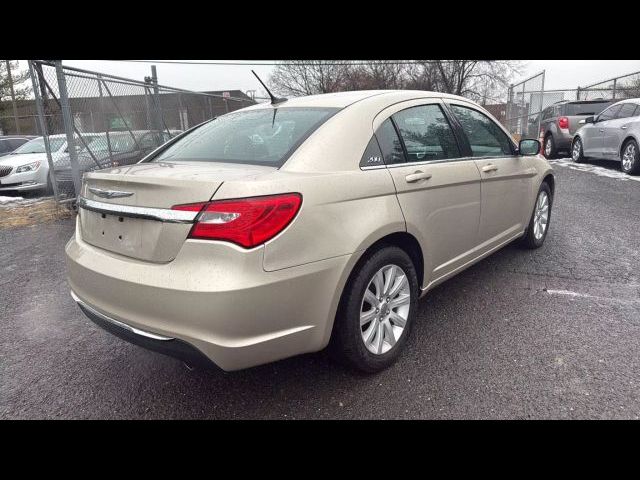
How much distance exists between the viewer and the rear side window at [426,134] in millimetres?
2871

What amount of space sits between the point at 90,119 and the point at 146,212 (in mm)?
6488

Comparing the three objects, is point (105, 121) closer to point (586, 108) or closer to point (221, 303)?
point (221, 303)

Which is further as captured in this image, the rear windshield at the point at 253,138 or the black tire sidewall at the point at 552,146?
the black tire sidewall at the point at 552,146

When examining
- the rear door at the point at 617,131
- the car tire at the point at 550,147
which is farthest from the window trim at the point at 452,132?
the car tire at the point at 550,147

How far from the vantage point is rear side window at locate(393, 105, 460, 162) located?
2.87 m

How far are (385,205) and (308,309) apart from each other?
0.74 metres

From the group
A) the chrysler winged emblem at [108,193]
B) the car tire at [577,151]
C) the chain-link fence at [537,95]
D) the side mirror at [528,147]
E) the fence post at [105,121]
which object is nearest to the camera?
the chrysler winged emblem at [108,193]

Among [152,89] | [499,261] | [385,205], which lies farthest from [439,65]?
[385,205]

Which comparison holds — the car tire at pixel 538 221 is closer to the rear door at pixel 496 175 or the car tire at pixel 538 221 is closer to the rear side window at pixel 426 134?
the rear door at pixel 496 175

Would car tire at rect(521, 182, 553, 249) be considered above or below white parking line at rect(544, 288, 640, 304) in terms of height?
above

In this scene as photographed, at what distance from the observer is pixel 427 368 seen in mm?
2631

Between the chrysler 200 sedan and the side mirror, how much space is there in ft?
3.61

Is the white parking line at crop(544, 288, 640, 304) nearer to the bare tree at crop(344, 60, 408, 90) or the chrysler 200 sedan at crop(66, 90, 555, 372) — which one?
the chrysler 200 sedan at crop(66, 90, 555, 372)

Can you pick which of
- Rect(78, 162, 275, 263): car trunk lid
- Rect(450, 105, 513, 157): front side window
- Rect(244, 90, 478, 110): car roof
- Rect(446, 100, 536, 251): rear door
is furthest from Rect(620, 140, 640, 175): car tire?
Rect(78, 162, 275, 263): car trunk lid
